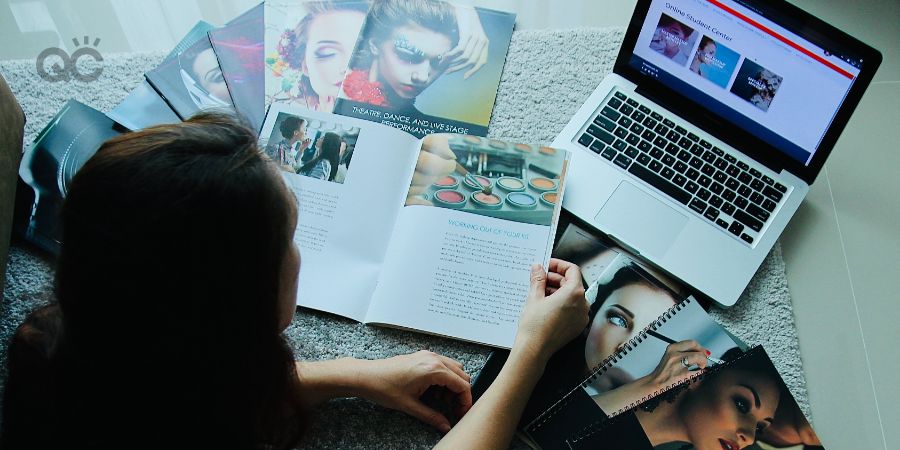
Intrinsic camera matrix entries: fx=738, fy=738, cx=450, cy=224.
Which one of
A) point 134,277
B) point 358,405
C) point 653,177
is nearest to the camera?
point 134,277

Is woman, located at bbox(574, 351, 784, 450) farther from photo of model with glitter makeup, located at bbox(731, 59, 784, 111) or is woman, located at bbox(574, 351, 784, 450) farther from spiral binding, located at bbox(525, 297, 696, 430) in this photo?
photo of model with glitter makeup, located at bbox(731, 59, 784, 111)

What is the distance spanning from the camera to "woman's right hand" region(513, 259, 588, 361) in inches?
Answer: 27.8

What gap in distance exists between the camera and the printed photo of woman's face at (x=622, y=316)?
0.73 m

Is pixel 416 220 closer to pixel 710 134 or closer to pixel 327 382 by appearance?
pixel 327 382

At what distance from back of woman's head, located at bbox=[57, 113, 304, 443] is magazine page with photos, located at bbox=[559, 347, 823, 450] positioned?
1.09ft

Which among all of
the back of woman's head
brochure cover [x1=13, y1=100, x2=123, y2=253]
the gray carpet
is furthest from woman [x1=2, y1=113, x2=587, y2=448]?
brochure cover [x1=13, y1=100, x2=123, y2=253]

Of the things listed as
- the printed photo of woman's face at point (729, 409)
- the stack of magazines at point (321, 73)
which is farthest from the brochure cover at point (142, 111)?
the printed photo of woman's face at point (729, 409)

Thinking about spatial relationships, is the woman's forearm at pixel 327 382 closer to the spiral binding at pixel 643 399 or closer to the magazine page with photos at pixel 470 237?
the magazine page with photos at pixel 470 237

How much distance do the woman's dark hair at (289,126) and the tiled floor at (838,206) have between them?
0.24 meters

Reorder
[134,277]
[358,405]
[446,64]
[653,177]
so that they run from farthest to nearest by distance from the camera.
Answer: [446,64] < [653,177] < [358,405] < [134,277]

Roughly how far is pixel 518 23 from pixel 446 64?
130 millimetres

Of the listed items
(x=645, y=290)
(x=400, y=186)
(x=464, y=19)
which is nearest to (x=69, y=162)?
(x=400, y=186)

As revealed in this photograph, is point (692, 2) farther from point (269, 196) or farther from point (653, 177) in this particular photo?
point (269, 196)

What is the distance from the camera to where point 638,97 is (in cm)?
86
